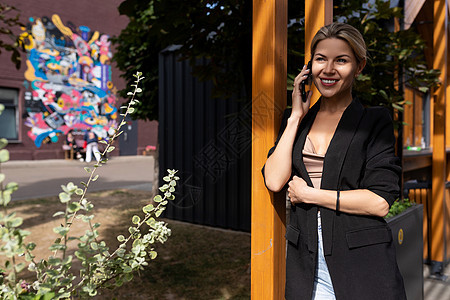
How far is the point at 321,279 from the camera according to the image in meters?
1.49

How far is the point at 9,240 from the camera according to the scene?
0.90 metres

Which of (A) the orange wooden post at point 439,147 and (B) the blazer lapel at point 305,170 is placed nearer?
(B) the blazer lapel at point 305,170

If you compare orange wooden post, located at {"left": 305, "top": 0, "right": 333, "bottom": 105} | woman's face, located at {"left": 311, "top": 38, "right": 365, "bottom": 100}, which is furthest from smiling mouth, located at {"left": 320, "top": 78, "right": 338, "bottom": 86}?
orange wooden post, located at {"left": 305, "top": 0, "right": 333, "bottom": 105}

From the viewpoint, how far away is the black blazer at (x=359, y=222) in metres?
1.38

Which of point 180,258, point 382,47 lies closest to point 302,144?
point 382,47

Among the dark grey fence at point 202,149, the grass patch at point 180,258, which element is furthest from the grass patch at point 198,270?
the dark grey fence at point 202,149

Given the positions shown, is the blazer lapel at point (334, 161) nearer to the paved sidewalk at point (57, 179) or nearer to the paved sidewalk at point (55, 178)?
the paved sidewalk at point (57, 179)

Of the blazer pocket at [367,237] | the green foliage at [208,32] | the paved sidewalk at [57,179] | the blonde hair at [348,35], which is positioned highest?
the green foliage at [208,32]

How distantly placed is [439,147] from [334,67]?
167 inches

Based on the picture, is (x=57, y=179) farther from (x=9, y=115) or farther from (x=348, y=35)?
(x=348, y=35)

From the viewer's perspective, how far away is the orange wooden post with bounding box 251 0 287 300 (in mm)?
1776

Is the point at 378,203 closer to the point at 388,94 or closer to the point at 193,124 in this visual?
the point at 388,94

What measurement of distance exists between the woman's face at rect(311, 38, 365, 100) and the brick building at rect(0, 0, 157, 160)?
64.6 feet

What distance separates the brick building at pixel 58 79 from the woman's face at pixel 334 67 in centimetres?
1969
